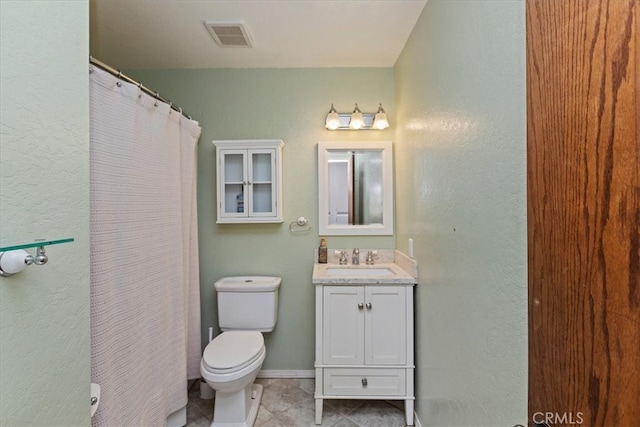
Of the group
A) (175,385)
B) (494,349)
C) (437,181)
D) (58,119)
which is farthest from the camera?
(175,385)

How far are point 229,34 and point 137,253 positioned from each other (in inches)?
59.4

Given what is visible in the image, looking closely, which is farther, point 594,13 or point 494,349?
point 494,349

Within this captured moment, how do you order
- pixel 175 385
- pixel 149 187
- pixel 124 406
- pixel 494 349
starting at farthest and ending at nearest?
pixel 175 385
pixel 149 187
pixel 124 406
pixel 494 349

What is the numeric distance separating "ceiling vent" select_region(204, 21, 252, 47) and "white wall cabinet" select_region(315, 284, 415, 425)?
175cm

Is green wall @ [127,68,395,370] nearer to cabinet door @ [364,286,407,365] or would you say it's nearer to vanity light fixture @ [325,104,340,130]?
vanity light fixture @ [325,104,340,130]

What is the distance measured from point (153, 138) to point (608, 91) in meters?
1.84

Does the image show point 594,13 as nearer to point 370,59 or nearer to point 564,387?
point 564,387

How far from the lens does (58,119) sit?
700mm

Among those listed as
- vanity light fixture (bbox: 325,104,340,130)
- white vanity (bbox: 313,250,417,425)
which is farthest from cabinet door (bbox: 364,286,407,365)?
vanity light fixture (bbox: 325,104,340,130)

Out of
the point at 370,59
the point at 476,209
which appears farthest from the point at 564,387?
the point at 370,59

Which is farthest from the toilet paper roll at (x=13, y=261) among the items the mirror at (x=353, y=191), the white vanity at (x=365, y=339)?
the mirror at (x=353, y=191)

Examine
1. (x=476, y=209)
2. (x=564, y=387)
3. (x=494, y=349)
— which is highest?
(x=476, y=209)

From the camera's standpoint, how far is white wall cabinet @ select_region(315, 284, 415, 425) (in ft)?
5.78

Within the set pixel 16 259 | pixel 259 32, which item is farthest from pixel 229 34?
pixel 16 259
